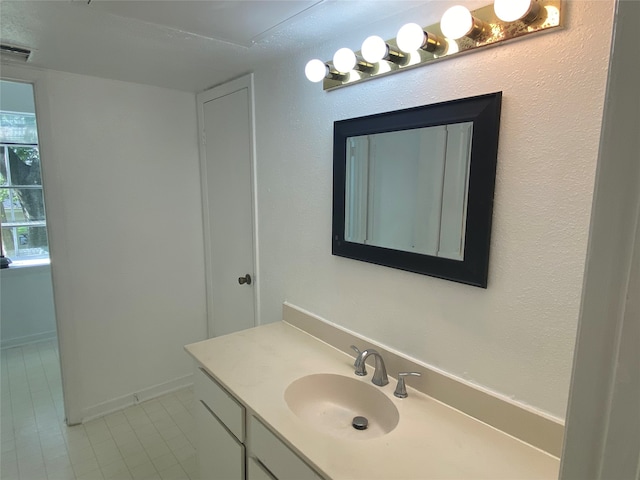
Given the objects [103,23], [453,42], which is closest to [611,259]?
[453,42]

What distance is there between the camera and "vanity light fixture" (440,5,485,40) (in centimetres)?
97

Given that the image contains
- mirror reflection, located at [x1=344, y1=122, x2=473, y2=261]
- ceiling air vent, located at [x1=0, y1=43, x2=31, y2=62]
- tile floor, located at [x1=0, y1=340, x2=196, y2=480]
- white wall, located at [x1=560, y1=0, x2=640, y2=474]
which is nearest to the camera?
white wall, located at [x1=560, y1=0, x2=640, y2=474]

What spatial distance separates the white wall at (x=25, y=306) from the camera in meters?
3.28

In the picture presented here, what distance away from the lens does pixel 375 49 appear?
1.19 meters

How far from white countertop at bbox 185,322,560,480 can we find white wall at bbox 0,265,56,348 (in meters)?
2.83

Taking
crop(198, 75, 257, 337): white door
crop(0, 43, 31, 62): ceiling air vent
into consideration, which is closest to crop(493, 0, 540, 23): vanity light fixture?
crop(198, 75, 257, 337): white door

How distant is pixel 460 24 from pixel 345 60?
44cm

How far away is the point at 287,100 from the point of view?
1.75m

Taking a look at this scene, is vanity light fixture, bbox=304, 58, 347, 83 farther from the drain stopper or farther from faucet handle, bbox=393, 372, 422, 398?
the drain stopper

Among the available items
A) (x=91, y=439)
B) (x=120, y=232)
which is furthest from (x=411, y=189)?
(x=91, y=439)

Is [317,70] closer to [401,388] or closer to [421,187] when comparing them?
[421,187]

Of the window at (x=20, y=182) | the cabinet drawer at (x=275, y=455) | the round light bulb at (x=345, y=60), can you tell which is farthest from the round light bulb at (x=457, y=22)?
the window at (x=20, y=182)

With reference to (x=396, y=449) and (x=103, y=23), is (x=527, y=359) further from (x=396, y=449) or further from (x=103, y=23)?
(x=103, y=23)

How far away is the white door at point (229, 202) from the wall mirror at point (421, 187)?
78cm
